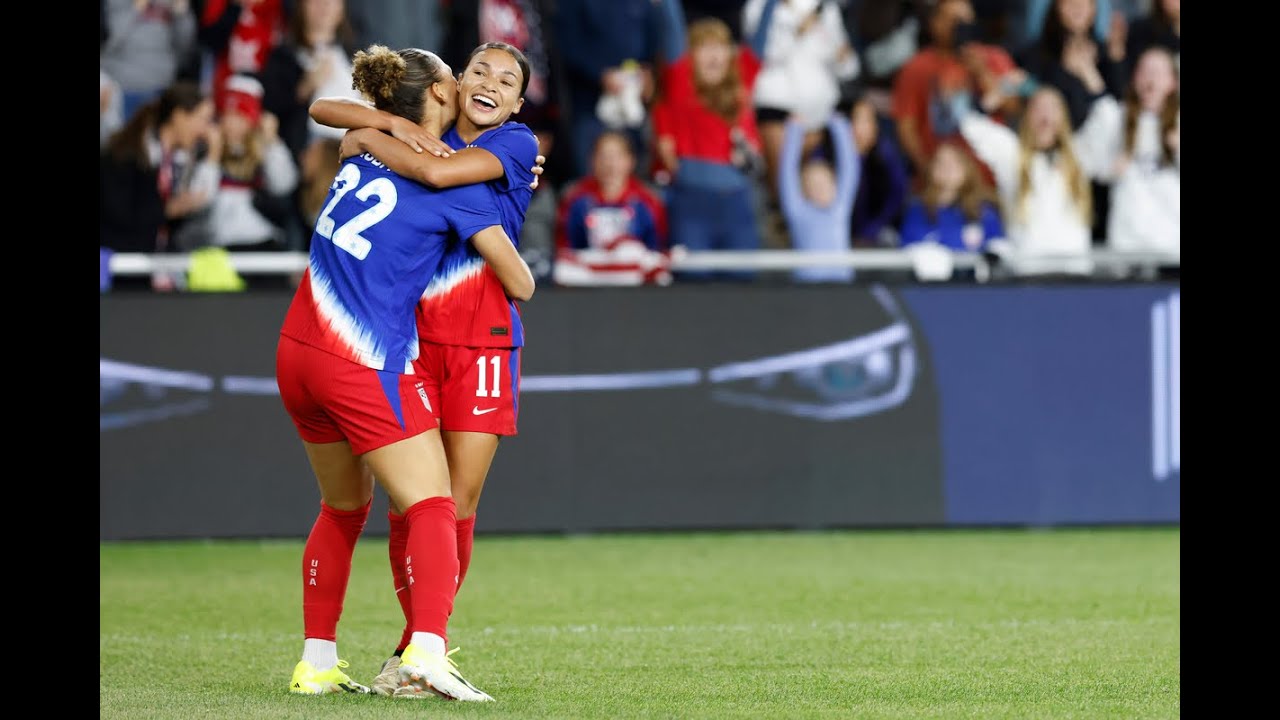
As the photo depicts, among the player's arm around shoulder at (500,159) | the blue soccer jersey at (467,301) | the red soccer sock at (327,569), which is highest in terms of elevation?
the player's arm around shoulder at (500,159)

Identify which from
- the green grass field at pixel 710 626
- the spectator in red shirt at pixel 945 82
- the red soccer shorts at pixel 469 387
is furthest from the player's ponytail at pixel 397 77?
the spectator in red shirt at pixel 945 82

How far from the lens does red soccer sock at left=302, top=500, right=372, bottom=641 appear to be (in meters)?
6.18

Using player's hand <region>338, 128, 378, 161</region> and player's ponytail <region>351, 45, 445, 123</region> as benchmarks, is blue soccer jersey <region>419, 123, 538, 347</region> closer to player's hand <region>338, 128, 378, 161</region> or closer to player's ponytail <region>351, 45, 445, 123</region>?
player's ponytail <region>351, 45, 445, 123</region>

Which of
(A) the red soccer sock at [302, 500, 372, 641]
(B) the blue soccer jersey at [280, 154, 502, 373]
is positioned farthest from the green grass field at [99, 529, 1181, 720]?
(B) the blue soccer jersey at [280, 154, 502, 373]

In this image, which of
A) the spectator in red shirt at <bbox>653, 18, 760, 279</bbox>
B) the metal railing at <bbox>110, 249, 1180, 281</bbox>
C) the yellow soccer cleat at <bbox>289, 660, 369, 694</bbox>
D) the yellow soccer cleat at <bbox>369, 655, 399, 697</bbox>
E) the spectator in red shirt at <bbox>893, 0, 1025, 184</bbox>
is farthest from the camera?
the spectator in red shirt at <bbox>893, 0, 1025, 184</bbox>

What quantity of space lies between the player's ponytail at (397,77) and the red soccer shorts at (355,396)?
830 mm

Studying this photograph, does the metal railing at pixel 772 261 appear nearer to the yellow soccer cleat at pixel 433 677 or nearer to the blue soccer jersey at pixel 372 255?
the blue soccer jersey at pixel 372 255

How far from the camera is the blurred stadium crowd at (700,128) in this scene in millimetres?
11883

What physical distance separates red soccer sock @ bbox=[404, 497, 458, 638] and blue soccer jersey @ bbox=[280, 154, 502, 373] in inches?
18.3

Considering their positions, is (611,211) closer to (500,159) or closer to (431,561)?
(500,159)

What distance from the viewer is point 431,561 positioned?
19.0 feet

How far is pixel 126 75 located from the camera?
12.9 metres
